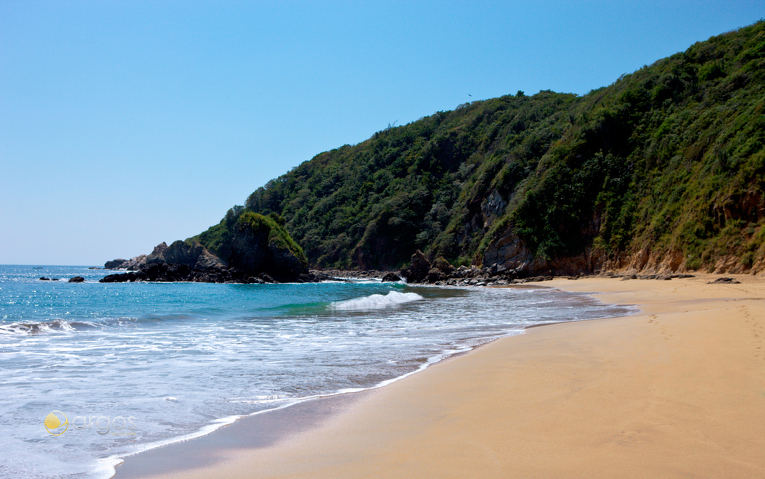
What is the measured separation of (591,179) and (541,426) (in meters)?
38.4

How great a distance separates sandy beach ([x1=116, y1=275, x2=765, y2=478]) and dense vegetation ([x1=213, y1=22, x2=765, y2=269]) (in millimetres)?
18793

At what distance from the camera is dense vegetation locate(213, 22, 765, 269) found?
22875 millimetres

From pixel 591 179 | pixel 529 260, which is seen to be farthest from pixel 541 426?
pixel 591 179

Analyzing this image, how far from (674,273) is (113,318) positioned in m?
26.8

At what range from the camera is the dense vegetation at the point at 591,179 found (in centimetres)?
2288

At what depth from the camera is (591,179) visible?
121 ft

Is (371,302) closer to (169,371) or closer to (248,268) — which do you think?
(169,371)

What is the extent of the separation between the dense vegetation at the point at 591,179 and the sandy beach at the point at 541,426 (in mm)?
18793

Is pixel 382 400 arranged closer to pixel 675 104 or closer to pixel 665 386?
pixel 665 386

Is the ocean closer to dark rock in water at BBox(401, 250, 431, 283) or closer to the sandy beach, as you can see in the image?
the sandy beach

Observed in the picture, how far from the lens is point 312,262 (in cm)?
7081

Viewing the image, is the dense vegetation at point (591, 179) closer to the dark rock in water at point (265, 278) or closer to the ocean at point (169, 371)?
the ocean at point (169, 371)

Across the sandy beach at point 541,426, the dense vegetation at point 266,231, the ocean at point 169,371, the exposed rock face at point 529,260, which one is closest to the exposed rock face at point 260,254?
the dense vegetation at point 266,231

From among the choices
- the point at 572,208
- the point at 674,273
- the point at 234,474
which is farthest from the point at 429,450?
the point at 572,208
